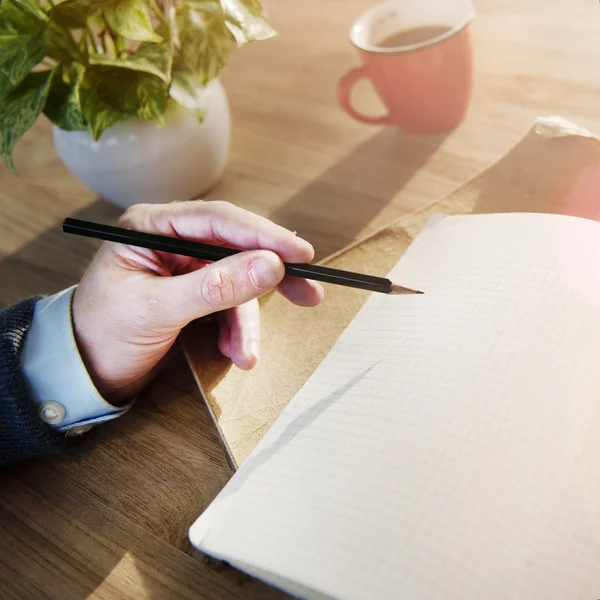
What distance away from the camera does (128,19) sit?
1.82 ft

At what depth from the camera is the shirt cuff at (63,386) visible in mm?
505

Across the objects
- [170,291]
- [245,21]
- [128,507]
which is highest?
[245,21]

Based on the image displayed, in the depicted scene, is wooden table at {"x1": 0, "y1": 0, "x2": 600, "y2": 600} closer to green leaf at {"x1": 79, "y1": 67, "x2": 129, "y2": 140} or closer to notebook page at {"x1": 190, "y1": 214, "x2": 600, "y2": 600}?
notebook page at {"x1": 190, "y1": 214, "x2": 600, "y2": 600}

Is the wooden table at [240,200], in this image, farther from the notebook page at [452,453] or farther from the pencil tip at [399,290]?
the pencil tip at [399,290]

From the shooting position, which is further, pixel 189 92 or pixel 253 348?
pixel 189 92

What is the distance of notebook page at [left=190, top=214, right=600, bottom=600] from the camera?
1.07 ft

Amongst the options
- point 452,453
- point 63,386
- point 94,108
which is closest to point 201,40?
point 94,108

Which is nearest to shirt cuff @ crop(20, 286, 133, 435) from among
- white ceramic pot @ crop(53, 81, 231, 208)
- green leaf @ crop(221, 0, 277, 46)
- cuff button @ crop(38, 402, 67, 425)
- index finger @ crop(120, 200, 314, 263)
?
cuff button @ crop(38, 402, 67, 425)

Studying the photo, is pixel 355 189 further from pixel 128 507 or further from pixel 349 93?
pixel 128 507

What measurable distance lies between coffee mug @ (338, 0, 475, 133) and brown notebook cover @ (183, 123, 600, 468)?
13cm

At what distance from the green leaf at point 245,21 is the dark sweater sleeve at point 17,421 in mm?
361

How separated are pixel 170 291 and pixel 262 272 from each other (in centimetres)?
7

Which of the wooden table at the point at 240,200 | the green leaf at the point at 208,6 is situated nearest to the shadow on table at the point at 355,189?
the wooden table at the point at 240,200

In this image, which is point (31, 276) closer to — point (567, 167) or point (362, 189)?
point (362, 189)
